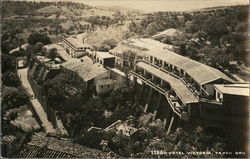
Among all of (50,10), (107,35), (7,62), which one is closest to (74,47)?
(107,35)

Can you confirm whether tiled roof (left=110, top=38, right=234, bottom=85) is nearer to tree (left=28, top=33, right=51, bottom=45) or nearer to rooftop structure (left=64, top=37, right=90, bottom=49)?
→ rooftop structure (left=64, top=37, right=90, bottom=49)

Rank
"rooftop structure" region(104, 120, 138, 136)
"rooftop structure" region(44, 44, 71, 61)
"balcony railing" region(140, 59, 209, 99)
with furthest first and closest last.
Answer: "rooftop structure" region(44, 44, 71, 61) < "rooftop structure" region(104, 120, 138, 136) < "balcony railing" region(140, 59, 209, 99)

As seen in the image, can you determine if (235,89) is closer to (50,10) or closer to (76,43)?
(76,43)

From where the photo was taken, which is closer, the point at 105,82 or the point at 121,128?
the point at 121,128

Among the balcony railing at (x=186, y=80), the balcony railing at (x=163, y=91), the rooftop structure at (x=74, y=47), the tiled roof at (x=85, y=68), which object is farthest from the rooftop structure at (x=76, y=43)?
the balcony railing at (x=186, y=80)

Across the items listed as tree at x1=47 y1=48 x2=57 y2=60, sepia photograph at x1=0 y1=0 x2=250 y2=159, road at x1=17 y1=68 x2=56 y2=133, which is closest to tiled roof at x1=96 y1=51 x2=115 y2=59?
sepia photograph at x1=0 y1=0 x2=250 y2=159

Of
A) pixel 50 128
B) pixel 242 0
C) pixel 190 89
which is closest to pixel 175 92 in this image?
pixel 190 89

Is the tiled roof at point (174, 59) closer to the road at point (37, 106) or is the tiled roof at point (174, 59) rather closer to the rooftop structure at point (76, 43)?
the rooftop structure at point (76, 43)

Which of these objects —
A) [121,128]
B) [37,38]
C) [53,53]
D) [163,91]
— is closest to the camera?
[121,128]
